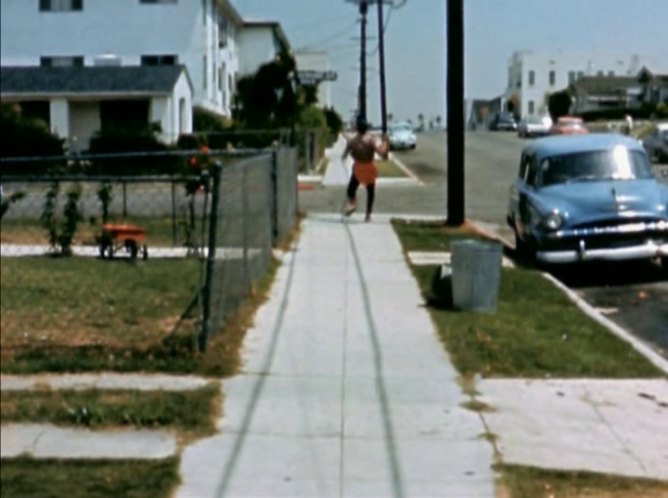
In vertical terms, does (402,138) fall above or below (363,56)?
below

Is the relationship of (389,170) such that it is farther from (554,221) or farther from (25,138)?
(554,221)

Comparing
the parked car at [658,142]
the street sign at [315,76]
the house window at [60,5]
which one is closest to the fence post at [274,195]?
the house window at [60,5]

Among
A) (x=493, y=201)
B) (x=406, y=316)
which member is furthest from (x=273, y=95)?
(x=406, y=316)

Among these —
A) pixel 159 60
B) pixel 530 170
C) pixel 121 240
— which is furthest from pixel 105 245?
pixel 530 170

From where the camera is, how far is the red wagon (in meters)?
14.0

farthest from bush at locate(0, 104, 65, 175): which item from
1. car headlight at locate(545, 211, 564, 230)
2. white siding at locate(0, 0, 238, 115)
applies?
car headlight at locate(545, 211, 564, 230)

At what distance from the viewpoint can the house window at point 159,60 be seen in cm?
1262

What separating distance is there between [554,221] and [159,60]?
552cm

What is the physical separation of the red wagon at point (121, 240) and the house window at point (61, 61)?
2.83 metres

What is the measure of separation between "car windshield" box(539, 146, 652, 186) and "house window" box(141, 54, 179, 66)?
570 centimetres

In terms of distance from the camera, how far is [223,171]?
10.5m

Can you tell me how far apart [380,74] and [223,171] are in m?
46.5

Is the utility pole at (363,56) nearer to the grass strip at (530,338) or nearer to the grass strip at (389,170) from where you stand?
the grass strip at (389,170)

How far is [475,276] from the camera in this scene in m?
12.8
